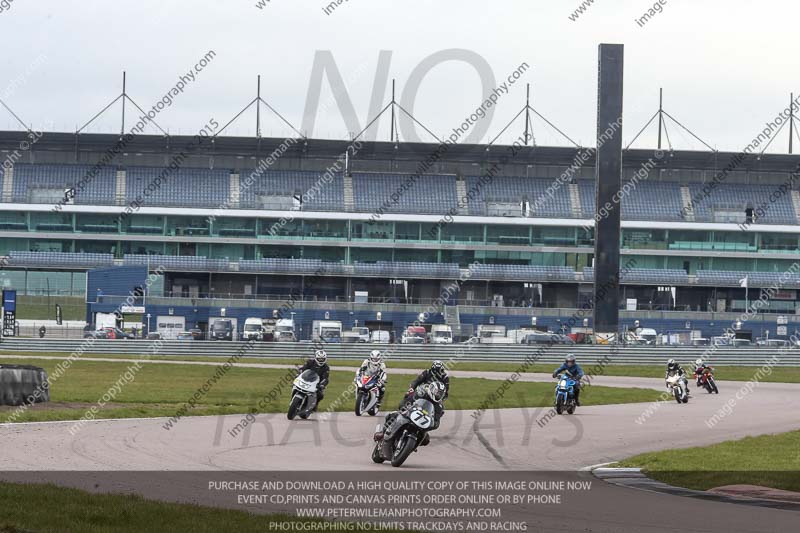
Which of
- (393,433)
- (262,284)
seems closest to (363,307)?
(262,284)

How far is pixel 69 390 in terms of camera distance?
1324 inches

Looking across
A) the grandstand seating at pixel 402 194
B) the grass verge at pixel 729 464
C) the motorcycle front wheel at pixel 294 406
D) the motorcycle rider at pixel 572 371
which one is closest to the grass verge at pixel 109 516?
the grass verge at pixel 729 464

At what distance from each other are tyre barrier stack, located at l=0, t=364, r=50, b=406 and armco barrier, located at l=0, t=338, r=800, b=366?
116 ft

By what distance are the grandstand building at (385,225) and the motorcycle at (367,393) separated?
57864 mm

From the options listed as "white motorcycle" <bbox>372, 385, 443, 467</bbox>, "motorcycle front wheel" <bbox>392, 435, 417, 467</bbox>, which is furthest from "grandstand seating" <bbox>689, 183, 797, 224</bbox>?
"motorcycle front wheel" <bbox>392, 435, 417, 467</bbox>

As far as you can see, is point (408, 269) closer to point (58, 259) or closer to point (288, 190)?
point (288, 190)

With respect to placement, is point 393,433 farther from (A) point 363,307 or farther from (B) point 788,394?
(A) point 363,307

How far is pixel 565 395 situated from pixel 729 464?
1119 centimetres

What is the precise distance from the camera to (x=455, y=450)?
2069cm

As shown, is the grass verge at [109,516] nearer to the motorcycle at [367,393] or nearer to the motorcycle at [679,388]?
the motorcycle at [367,393]

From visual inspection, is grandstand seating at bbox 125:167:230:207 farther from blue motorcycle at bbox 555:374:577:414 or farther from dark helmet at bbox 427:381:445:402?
dark helmet at bbox 427:381:445:402

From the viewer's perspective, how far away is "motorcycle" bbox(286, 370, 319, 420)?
2591 cm

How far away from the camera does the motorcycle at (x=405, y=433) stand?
699 inches

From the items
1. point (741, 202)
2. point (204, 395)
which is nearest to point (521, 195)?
point (741, 202)
